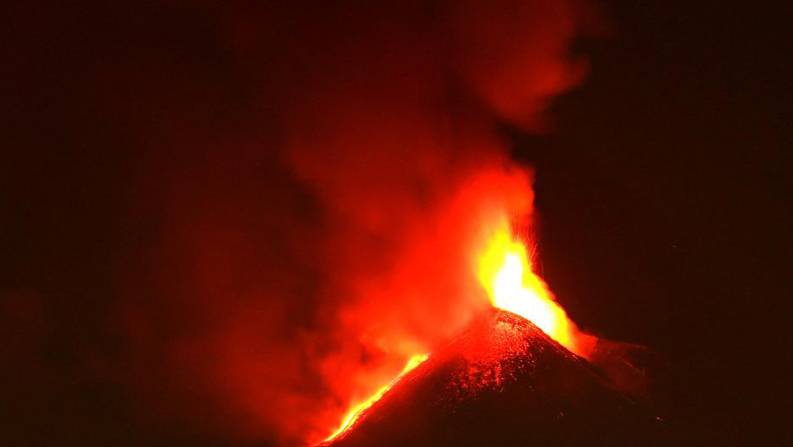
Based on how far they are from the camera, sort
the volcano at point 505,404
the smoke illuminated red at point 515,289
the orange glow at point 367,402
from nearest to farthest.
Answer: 1. the volcano at point 505,404
2. the orange glow at point 367,402
3. the smoke illuminated red at point 515,289

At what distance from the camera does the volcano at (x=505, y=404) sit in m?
7.30

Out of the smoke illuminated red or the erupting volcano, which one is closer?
the erupting volcano

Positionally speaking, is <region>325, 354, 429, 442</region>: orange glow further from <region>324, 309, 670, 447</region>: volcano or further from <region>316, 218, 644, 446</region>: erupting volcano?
<region>324, 309, 670, 447</region>: volcano

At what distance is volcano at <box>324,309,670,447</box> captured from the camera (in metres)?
7.30

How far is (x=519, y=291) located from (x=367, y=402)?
2.64m

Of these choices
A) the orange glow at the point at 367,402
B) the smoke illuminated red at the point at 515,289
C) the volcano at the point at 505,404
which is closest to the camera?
the volcano at the point at 505,404

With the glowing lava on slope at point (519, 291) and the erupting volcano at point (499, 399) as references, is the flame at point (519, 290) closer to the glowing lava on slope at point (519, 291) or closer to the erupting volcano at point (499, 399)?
the glowing lava on slope at point (519, 291)

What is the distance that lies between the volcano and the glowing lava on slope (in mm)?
1128

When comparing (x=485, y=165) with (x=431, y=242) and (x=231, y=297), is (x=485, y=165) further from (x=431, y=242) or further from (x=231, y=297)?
(x=231, y=297)

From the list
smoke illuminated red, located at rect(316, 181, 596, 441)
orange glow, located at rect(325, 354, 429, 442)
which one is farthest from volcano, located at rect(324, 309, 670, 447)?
smoke illuminated red, located at rect(316, 181, 596, 441)

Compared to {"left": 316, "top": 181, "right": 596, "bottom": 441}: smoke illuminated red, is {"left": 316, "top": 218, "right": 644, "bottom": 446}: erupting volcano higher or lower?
lower

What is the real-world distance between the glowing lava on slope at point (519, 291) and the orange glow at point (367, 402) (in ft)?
0.10

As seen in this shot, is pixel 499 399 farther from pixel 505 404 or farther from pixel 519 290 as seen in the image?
pixel 519 290

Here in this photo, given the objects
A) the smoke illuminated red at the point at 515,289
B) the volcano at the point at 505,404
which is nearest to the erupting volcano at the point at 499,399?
the volcano at the point at 505,404
